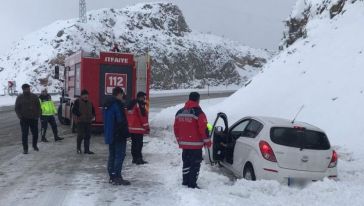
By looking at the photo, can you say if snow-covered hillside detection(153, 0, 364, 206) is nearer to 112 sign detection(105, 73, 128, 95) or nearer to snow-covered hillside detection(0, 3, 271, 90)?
112 sign detection(105, 73, 128, 95)

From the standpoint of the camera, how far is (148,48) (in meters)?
72.4

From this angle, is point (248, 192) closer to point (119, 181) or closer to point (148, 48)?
point (119, 181)

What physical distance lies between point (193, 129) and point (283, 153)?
5.24 ft

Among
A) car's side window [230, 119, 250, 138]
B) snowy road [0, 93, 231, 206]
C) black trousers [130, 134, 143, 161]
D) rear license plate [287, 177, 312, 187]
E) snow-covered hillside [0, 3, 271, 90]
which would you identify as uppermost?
snow-covered hillside [0, 3, 271, 90]

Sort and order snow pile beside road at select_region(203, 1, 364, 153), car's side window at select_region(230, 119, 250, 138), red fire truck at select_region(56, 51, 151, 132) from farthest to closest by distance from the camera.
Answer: red fire truck at select_region(56, 51, 151, 132), snow pile beside road at select_region(203, 1, 364, 153), car's side window at select_region(230, 119, 250, 138)

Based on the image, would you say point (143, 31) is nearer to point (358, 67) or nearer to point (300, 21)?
point (300, 21)

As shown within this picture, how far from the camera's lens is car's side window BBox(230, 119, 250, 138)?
32.8ft

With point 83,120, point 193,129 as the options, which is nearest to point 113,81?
point 83,120

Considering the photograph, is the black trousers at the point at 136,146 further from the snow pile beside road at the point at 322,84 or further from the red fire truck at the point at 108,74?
the red fire truck at the point at 108,74

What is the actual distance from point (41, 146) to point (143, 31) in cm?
6470

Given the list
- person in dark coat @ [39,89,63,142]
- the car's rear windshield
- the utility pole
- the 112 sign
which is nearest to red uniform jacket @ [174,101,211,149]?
the car's rear windshield

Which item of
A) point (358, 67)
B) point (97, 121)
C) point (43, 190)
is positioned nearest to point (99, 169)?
point (43, 190)

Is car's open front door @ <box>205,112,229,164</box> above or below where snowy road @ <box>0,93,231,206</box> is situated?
above

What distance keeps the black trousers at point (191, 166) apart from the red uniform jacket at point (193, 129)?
11 centimetres
